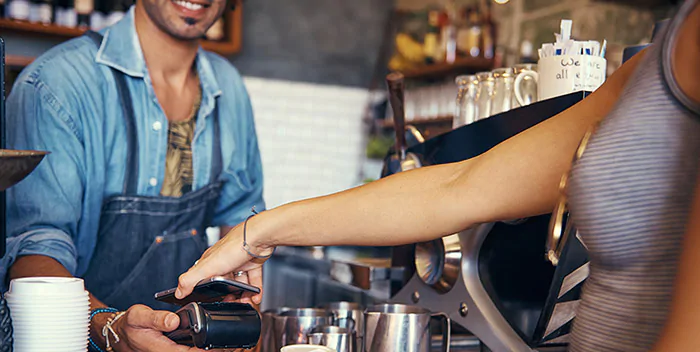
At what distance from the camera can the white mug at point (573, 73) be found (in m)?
1.32

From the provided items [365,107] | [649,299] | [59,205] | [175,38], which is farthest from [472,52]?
[649,299]

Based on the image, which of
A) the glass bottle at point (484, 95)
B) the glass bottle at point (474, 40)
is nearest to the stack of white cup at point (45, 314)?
the glass bottle at point (484, 95)

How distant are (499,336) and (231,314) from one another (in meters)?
0.46

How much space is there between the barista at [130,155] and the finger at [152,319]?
37 centimetres

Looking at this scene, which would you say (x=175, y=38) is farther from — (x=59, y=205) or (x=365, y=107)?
(x=365, y=107)

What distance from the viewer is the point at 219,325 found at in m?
1.05

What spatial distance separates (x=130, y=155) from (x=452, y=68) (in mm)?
2905

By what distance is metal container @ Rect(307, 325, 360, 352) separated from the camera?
1.21 metres

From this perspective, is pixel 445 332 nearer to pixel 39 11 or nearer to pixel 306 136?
pixel 39 11

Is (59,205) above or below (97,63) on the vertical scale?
below

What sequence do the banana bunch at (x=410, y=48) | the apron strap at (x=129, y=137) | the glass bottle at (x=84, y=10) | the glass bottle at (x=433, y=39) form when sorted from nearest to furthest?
the apron strap at (x=129, y=137) < the glass bottle at (x=84, y=10) < the glass bottle at (x=433, y=39) < the banana bunch at (x=410, y=48)

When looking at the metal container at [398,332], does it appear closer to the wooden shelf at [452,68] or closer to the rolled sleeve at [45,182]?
the rolled sleeve at [45,182]

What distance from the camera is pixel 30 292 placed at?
96 centimetres

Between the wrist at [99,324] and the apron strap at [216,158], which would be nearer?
the wrist at [99,324]
